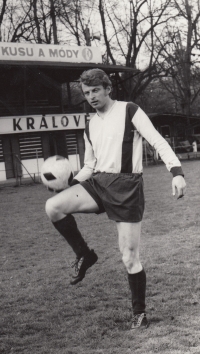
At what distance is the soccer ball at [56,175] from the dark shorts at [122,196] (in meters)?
0.33

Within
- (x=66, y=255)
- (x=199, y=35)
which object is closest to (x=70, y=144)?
(x=199, y=35)

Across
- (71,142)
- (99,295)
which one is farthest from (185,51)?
(99,295)

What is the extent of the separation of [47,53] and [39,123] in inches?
142

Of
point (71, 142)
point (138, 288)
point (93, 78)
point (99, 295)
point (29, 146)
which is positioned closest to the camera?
point (93, 78)

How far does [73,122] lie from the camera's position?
26.6 meters

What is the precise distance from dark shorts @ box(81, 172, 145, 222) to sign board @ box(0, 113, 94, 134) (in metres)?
21.4

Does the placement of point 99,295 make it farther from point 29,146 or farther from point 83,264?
point 29,146

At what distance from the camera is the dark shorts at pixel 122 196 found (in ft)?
12.3

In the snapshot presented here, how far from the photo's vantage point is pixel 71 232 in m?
3.94

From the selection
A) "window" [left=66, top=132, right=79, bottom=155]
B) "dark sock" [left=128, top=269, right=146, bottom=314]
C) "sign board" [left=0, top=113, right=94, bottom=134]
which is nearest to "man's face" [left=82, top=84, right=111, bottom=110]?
"dark sock" [left=128, top=269, right=146, bottom=314]

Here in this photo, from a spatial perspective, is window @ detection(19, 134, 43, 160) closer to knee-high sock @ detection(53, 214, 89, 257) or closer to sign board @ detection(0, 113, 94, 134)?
sign board @ detection(0, 113, 94, 134)

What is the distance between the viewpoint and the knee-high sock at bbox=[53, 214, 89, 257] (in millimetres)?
3893

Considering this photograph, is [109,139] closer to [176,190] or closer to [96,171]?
[96,171]

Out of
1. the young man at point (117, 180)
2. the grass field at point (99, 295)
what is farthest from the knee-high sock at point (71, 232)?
the grass field at point (99, 295)
